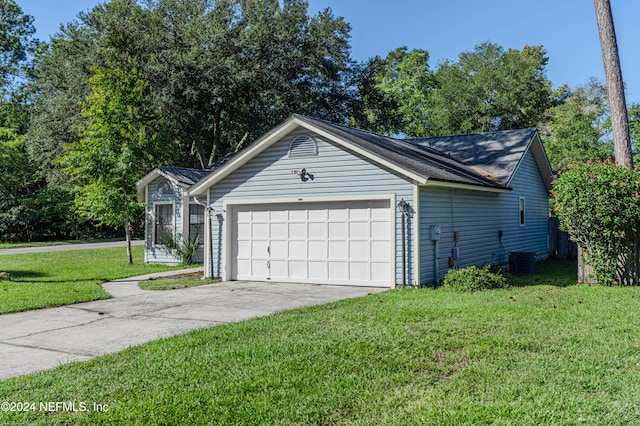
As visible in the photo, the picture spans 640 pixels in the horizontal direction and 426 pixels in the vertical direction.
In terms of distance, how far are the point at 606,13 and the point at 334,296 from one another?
9.62 metres

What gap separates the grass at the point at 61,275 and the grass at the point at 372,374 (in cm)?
494

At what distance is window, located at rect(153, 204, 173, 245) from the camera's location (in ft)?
59.9

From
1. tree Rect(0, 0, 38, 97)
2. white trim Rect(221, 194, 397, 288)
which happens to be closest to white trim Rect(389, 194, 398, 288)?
white trim Rect(221, 194, 397, 288)

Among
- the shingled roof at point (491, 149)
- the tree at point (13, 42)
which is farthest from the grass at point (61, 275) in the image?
the tree at point (13, 42)

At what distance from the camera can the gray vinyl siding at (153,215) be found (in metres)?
18.0

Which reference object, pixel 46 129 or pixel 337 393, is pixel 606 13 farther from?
pixel 46 129

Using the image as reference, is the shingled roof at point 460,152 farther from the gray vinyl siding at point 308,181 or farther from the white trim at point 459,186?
the gray vinyl siding at point 308,181

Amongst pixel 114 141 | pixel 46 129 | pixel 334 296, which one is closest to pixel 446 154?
pixel 334 296

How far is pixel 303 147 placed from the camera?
490 inches

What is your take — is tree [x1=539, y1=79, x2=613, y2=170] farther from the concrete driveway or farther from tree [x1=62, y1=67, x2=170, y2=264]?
tree [x1=62, y1=67, x2=170, y2=264]

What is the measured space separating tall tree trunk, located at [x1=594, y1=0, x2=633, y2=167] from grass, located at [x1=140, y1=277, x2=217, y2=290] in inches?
424

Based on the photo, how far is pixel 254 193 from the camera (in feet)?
43.3

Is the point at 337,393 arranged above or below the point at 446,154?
below

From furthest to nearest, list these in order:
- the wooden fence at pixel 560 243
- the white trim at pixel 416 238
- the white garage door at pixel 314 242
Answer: the wooden fence at pixel 560 243
the white garage door at pixel 314 242
the white trim at pixel 416 238
